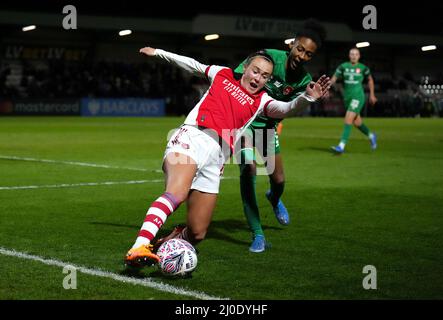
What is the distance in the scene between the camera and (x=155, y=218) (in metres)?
6.11

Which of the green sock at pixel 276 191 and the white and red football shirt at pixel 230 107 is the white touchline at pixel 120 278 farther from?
the green sock at pixel 276 191

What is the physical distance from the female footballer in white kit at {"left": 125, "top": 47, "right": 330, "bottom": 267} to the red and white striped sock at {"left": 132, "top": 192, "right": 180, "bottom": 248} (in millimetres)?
19

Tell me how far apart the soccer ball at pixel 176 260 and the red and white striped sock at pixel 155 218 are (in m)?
0.20

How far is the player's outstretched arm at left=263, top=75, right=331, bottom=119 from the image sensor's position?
6492mm

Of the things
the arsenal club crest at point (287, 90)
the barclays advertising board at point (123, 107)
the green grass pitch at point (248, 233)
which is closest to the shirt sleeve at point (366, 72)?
the green grass pitch at point (248, 233)

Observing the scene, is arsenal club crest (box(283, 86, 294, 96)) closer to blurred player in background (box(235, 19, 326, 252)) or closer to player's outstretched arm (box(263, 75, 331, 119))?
blurred player in background (box(235, 19, 326, 252))

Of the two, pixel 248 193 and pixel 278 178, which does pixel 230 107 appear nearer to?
pixel 248 193

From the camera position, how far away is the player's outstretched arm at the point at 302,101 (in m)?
6.49

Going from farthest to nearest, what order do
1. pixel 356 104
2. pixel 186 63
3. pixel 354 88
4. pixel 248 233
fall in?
pixel 354 88, pixel 356 104, pixel 248 233, pixel 186 63

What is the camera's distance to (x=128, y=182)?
1260 cm

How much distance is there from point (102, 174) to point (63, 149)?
5514 mm

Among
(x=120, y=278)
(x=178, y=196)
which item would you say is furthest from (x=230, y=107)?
(x=120, y=278)

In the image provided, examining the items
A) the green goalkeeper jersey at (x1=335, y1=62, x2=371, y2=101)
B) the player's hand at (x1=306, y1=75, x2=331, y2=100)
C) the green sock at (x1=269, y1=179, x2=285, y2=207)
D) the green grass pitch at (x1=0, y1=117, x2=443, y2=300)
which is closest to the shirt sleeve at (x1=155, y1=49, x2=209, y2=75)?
the player's hand at (x1=306, y1=75, x2=331, y2=100)

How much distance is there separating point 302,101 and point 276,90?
56.3 inches
